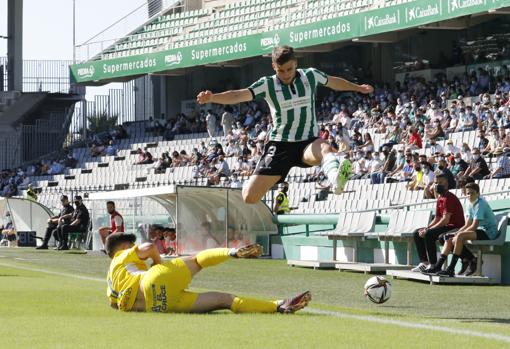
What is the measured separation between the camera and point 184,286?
10.4m

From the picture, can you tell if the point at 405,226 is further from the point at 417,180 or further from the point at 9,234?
the point at 9,234

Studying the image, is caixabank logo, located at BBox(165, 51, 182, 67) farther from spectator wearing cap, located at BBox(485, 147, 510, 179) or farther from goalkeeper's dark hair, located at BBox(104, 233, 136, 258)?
goalkeeper's dark hair, located at BBox(104, 233, 136, 258)

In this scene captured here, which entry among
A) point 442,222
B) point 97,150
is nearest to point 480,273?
point 442,222

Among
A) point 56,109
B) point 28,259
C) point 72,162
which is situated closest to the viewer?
point 28,259

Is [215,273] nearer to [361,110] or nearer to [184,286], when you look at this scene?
[184,286]

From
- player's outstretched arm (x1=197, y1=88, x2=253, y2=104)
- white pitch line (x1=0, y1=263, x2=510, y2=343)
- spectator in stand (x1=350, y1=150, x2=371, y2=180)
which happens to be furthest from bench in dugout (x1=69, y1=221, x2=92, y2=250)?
white pitch line (x1=0, y1=263, x2=510, y2=343)

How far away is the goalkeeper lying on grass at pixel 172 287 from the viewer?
1030 centimetres

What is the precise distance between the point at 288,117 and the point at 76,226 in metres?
20.9

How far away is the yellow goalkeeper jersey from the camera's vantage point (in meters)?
10.6

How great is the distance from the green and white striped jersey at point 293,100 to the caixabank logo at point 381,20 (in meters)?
23.7

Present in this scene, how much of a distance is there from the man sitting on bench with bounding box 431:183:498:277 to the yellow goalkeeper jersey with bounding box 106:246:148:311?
6.87 meters

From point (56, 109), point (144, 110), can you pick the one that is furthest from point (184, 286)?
point (56, 109)

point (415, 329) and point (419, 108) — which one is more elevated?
point (419, 108)

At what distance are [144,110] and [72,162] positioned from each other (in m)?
5.86
